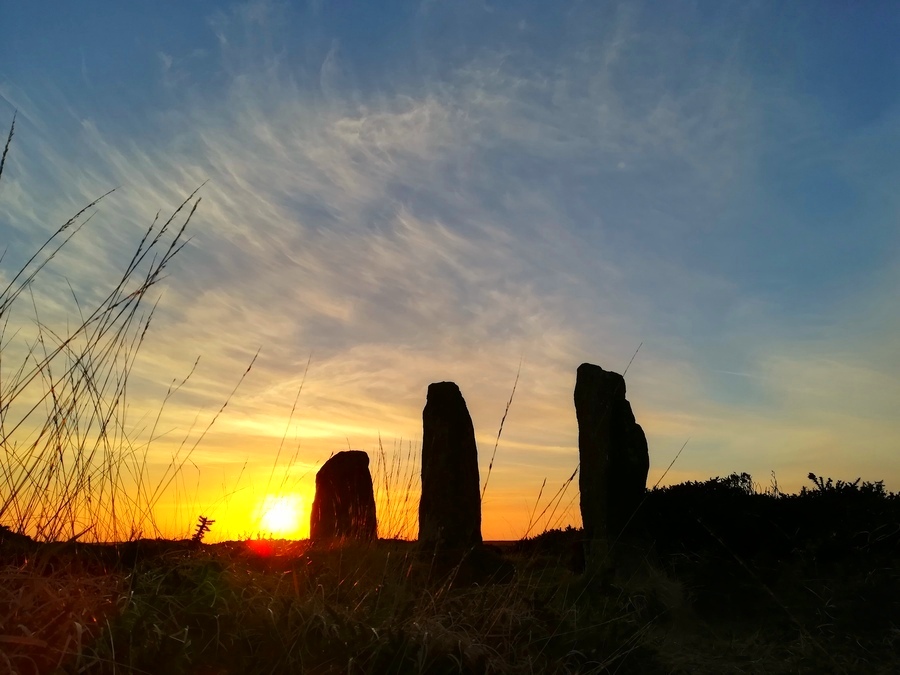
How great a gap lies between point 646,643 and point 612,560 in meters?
4.71

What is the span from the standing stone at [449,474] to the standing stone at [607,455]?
1.98m

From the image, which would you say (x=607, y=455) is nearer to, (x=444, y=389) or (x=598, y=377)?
(x=598, y=377)

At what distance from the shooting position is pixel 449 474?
1181 centimetres

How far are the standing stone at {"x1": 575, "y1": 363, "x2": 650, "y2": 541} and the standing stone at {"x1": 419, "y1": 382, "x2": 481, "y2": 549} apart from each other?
6.48ft

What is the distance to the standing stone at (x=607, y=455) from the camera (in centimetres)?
1015

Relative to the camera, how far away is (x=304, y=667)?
10.0 ft

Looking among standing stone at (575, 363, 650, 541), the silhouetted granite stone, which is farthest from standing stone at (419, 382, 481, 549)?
the silhouetted granite stone

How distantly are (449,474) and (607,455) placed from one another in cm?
270

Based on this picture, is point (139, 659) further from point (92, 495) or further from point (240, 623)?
point (92, 495)

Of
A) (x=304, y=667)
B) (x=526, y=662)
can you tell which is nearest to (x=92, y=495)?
(x=304, y=667)

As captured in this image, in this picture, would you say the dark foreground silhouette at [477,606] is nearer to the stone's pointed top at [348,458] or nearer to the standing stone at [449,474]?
the standing stone at [449,474]

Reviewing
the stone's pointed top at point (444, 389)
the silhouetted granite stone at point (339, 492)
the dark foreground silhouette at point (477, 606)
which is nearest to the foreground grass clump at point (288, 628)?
the dark foreground silhouette at point (477, 606)

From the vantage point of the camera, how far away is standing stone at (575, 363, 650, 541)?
10.1m

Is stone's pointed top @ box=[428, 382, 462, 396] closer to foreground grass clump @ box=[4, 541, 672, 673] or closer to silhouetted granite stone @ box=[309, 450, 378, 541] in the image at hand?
silhouetted granite stone @ box=[309, 450, 378, 541]
